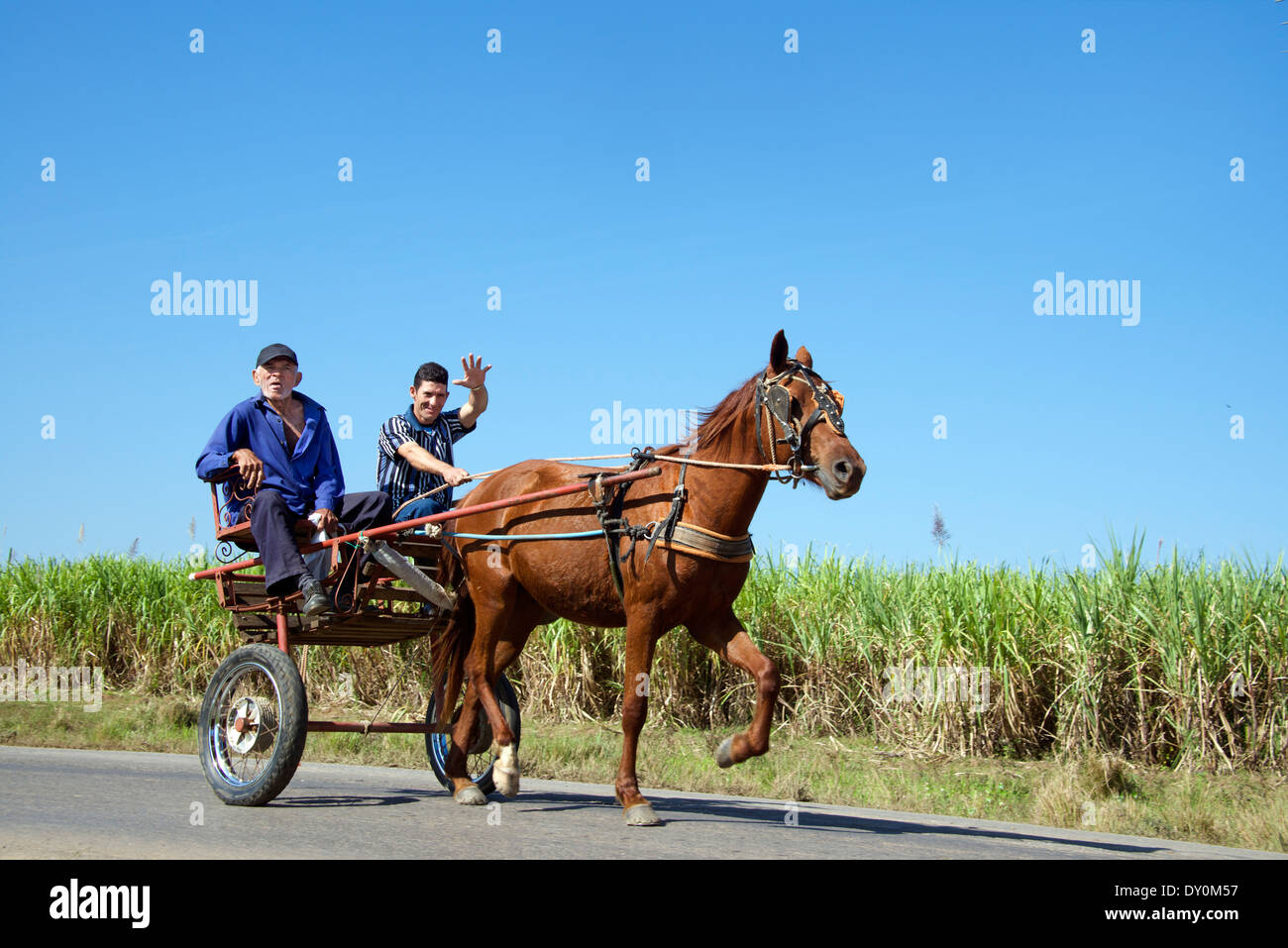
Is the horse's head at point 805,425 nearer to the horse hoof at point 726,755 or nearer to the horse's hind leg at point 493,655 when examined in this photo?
the horse hoof at point 726,755

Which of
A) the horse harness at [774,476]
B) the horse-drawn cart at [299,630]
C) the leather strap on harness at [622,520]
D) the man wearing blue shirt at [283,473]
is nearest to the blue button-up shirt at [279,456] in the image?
the man wearing blue shirt at [283,473]

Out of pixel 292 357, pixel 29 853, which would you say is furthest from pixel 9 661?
pixel 29 853

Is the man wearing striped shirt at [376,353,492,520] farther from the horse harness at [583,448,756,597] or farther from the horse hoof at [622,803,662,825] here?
the horse hoof at [622,803,662,825]

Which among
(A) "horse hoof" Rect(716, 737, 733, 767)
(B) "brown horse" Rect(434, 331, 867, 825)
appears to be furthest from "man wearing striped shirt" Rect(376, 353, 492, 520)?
(A) "horse hoof" Rect(716, 737, 733, 767)

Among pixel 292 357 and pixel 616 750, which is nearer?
pixel 292 357

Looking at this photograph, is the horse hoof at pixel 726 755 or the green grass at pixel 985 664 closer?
the horse hoof at pixel 726 755

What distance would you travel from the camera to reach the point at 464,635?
856 centimetres

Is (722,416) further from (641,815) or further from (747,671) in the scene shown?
(641,815)

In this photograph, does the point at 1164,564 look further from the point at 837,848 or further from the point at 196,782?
the point at 196,782

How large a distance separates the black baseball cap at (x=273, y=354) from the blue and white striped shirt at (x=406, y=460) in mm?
914

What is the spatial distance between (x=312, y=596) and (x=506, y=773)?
1627 mm

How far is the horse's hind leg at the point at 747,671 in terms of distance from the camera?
683 centimetres

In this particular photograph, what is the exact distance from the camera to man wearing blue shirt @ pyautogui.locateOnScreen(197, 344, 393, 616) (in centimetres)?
749

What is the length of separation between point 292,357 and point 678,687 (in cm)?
705
